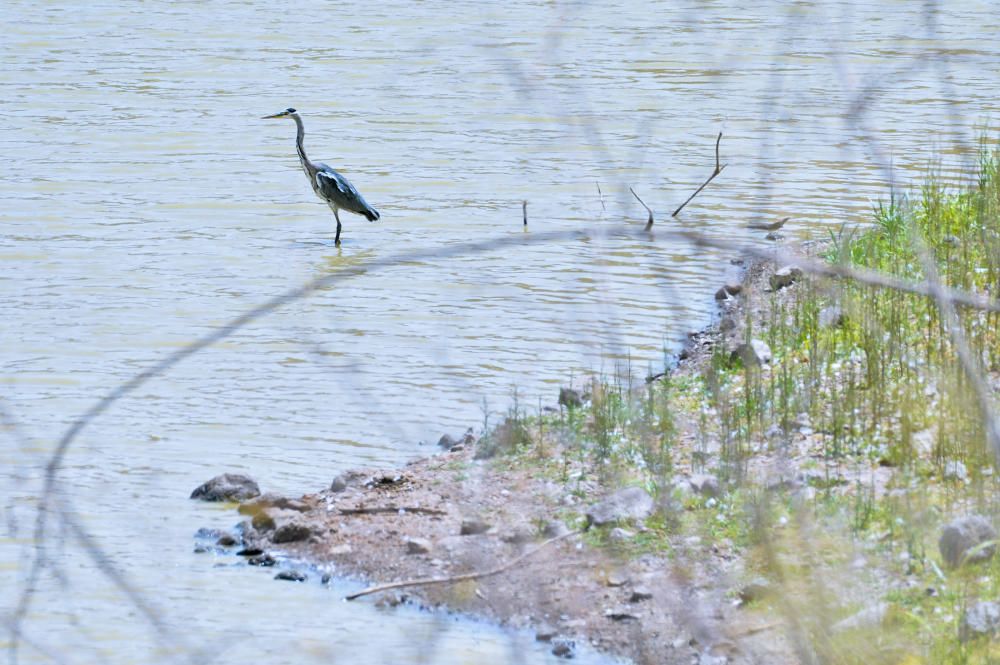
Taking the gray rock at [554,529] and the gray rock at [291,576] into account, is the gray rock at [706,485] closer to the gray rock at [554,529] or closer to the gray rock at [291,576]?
the gray rock at [554,529]

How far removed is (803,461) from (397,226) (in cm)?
761

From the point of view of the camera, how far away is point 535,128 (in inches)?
684

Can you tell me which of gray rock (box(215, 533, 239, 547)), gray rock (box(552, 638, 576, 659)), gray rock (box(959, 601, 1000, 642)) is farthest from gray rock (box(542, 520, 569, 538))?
gray rock (box(959, 601, 1000, 642))

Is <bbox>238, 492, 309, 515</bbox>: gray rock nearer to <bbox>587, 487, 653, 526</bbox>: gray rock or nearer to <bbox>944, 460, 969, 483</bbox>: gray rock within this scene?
<bbox>587, 487, 653, 526</bbox>: gray rock

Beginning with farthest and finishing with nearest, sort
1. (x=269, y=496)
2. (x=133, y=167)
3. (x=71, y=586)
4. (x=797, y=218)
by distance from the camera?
(x=133, y=167), (x=797, y=218), (x=269, y=496), (x=71, y=586)

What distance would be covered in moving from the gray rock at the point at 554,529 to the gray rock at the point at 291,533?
98cm

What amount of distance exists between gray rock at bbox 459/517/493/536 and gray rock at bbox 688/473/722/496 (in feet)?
2.58

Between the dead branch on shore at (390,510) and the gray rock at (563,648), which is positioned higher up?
the gray rock at (563,648)

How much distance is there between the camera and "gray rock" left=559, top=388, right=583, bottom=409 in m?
7.50

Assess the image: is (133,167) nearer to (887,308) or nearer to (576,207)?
(576,207)

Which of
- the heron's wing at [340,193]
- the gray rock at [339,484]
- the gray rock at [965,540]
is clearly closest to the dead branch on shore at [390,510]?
the gray rock at [339,484]

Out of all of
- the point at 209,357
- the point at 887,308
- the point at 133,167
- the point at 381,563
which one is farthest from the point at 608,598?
the point at 133,167

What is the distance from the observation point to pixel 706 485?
6113 mm

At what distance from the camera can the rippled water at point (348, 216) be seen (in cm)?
630
